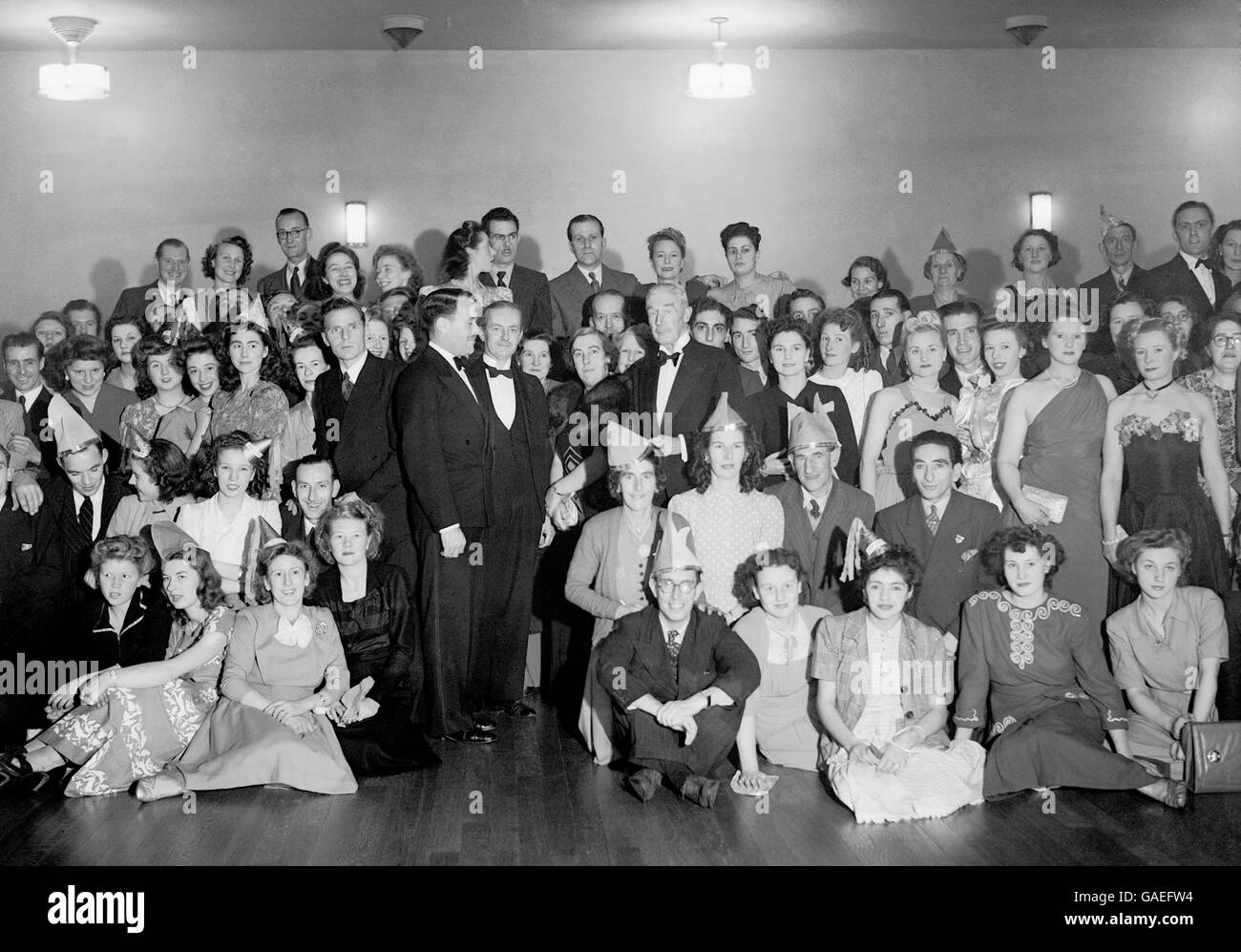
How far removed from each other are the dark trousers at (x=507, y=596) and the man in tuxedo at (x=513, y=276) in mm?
1842

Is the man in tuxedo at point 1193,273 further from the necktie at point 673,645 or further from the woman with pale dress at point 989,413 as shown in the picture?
the necktie at point 673,645

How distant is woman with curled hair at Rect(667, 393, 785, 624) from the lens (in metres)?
4.92

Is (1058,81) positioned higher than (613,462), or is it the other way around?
(1058,81)

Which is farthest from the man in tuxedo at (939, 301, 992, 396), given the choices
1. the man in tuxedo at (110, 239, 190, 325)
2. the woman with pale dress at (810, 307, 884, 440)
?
the man in tuxedo at (110, 239, 190, 325)

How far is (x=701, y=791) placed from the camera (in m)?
4.27

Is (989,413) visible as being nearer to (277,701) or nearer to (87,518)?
(277,701)

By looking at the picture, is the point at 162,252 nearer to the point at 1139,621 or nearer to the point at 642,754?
the point at 642,754

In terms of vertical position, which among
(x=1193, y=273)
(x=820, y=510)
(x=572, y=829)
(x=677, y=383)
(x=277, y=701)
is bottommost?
(x=572, y=829)

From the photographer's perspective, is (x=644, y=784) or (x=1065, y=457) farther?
(x=1065, y=457)

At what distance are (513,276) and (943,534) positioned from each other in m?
3.01

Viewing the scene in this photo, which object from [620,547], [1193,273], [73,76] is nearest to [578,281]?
[620,547]

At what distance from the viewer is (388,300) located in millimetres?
5918
